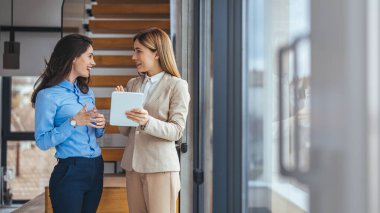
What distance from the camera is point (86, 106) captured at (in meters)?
2.50

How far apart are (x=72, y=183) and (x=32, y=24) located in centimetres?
634

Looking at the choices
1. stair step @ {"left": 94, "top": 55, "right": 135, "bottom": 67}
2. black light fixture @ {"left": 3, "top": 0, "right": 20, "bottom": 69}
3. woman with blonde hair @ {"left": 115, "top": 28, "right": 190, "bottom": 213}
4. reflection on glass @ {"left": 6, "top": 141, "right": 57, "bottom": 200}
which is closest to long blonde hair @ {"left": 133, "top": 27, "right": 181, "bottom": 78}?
woman with blonde hair @ {"left": 115, "top": 28, "right": 190, "bottom": 213}

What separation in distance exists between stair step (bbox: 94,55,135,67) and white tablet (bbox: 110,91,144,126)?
3693 mm

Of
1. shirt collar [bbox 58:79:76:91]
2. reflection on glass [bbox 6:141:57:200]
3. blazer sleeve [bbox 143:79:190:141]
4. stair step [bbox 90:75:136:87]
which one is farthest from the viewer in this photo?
reflection on glass [bbox 6:141:57:200]

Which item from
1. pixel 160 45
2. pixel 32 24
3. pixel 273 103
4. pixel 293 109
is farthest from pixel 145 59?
pixel 32 24

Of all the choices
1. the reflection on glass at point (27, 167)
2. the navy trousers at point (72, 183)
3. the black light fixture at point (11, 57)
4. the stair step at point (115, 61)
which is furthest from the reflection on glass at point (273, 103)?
the reflection on glass at point (27, 167)

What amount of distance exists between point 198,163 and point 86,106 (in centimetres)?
162

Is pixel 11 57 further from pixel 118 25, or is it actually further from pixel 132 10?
pixel 132 10

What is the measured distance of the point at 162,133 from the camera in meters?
2.43

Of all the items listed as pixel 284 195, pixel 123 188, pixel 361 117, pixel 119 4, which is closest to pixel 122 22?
pixel 119 4

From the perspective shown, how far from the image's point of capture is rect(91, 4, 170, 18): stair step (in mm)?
6211

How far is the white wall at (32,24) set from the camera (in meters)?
8.30

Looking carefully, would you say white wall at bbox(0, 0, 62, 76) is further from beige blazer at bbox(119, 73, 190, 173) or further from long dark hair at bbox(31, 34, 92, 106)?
beige blazer at bbox(119, 73, 190, 173)

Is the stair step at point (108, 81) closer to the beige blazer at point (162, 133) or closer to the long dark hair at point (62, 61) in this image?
the long dark hair at point (62, 61)
